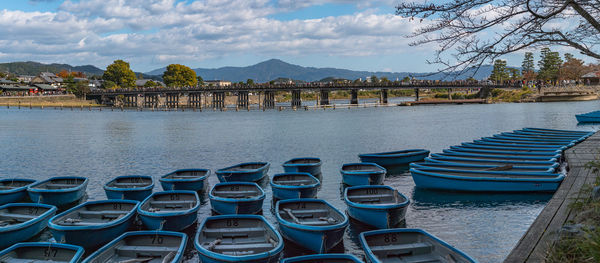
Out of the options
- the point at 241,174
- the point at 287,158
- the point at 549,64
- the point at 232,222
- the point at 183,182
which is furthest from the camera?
the point at 549,64

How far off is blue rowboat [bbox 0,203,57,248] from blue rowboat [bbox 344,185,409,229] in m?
11.6

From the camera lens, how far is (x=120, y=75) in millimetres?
193375

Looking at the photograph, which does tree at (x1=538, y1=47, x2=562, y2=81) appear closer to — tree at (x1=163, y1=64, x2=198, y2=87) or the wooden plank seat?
tree at (x1=163, y1=64, x2=198, y2=87)

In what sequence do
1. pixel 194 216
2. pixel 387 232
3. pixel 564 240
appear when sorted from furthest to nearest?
1. pixel 194 216
2. pixel 387 232
3. pixel 564 240

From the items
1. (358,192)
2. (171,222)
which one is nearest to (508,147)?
(358,192)

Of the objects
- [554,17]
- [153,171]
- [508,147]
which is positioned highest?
[554,17]

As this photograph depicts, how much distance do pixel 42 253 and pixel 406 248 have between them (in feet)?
32.7

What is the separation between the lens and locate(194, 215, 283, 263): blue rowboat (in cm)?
1179

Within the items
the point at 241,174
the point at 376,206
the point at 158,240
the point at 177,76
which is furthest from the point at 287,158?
the point at 177,76

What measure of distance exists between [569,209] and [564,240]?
4.65 metres

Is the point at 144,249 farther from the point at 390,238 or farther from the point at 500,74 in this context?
the point at 500,74

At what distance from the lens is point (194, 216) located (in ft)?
59.9

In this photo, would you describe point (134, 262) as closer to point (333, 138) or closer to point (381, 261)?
point (381, 261)

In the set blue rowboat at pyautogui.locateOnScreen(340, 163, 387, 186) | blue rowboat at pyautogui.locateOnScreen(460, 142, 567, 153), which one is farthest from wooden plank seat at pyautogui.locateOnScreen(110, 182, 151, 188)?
blue rowboat at pyautogui.locateOnScreen(460, 142, 567, 153)
